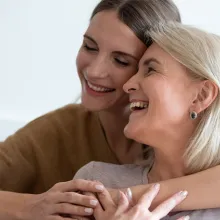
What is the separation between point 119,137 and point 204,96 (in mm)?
475

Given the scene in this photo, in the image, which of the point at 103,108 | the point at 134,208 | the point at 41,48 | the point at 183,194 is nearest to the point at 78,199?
the point at 134,208

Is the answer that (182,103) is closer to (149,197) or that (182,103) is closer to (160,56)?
(160,56)

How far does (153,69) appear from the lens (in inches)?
50.4

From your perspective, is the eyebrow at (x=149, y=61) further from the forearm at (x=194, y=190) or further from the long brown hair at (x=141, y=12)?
the forearm at (x=194, y=190)

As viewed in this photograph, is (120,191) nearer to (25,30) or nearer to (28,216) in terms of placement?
(28,216)

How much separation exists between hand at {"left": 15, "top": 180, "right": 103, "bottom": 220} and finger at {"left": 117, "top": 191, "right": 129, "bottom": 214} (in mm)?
58

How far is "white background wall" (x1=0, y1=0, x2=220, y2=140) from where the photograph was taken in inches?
90.0

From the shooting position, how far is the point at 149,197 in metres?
1.19

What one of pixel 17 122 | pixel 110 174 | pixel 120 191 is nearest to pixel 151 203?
pixel 120 191

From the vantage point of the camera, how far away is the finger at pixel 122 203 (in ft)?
3.80

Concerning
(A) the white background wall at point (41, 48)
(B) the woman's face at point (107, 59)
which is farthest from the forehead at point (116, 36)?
(A) the white background wall at point (41, 48)

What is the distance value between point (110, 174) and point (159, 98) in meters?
0.28

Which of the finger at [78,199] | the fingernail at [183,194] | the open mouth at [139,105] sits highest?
the open mouth at [139,105]

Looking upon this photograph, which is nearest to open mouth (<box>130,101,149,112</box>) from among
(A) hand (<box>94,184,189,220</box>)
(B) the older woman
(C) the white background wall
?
(B) the older woman
